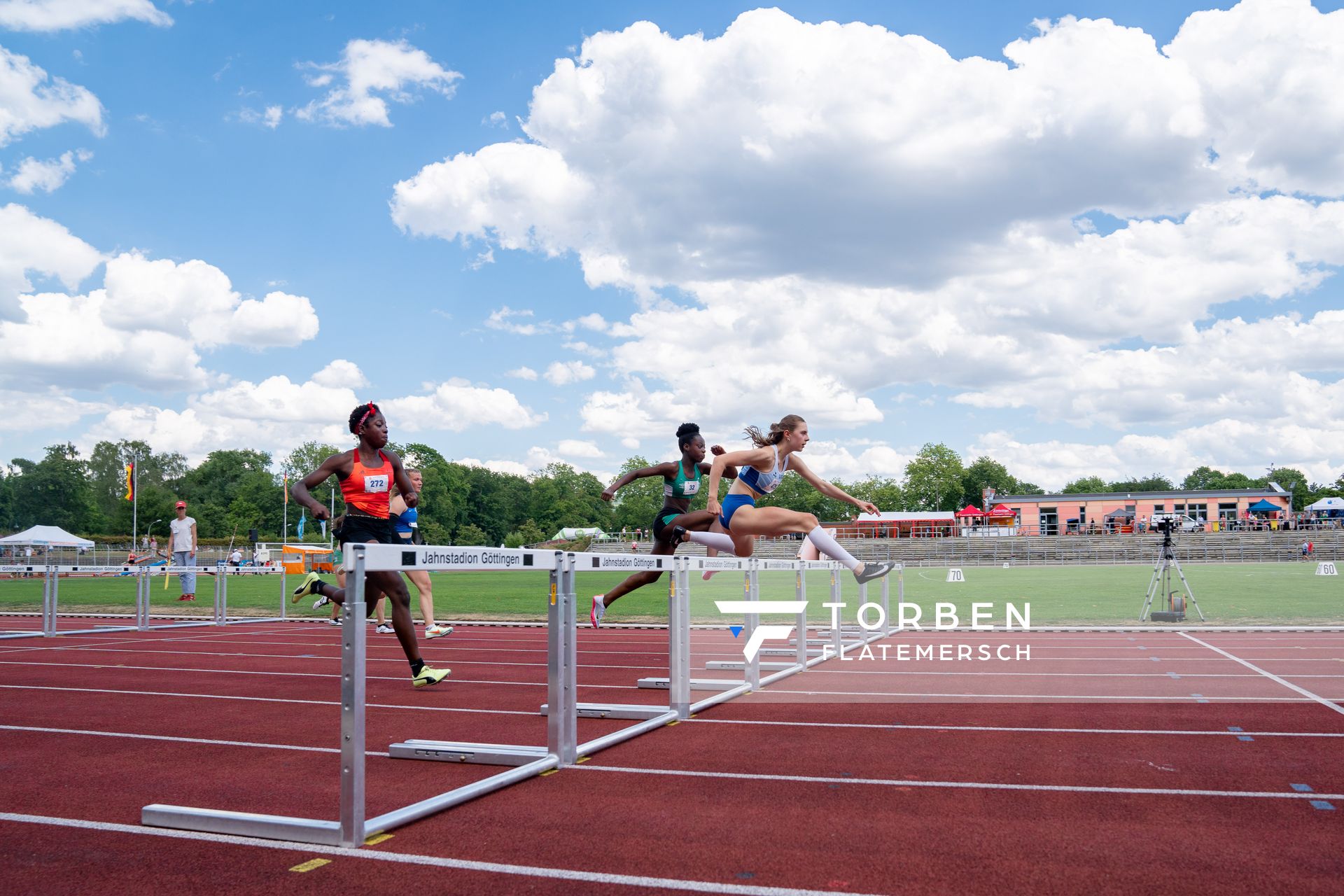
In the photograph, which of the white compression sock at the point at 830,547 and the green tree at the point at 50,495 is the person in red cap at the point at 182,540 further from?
the green tree at the point at 50,495

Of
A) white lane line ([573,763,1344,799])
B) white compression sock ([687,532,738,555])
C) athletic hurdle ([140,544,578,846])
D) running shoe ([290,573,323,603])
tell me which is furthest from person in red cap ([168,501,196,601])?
white lane line ([573,763,1344,799])

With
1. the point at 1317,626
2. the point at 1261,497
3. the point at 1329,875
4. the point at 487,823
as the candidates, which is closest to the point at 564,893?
the point at 487,823

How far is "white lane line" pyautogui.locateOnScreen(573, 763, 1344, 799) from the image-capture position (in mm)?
4363

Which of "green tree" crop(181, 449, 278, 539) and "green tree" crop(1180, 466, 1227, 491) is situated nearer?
"green tree" crop(181, 449, 278, 539)

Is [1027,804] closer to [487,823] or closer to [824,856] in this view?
[824,856]

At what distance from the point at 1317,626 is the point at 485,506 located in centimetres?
9846

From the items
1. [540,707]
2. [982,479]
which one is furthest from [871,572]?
[982,479]

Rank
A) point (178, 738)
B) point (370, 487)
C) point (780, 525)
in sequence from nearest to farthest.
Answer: point (178, 738) < point (370, 487) < point (780, 525)

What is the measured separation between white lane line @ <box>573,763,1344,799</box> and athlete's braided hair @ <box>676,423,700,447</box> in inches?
147

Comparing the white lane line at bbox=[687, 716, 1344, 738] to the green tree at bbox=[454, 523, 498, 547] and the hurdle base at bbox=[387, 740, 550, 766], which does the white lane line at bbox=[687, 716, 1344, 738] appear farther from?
the green tree at bbox=[454, 523, 498, 547]

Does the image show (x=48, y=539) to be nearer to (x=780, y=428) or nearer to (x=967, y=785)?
(x=780, y=428)

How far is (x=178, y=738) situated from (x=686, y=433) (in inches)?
171

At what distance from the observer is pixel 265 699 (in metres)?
7.63

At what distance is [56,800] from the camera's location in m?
4.36
